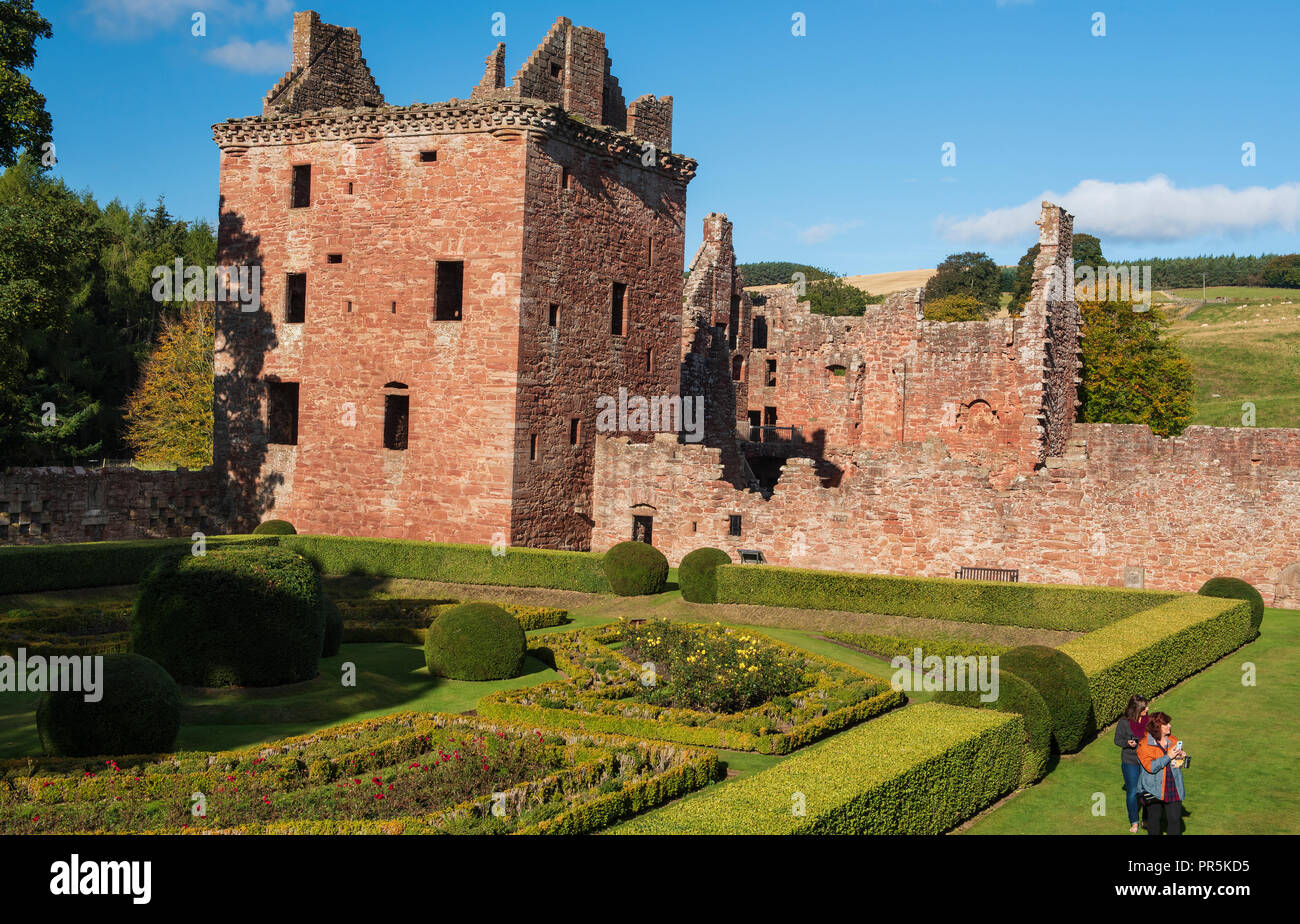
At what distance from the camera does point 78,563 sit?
82.7 ft

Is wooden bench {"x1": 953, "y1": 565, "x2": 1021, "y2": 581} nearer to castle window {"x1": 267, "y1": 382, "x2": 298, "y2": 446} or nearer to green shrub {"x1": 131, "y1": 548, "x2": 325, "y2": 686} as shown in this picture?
green shrub {"x1": 131, "y1": 548, "x2": 325, "y2": 686}

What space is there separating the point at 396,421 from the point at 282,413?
3660 millimetres

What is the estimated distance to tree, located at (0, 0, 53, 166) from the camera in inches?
961

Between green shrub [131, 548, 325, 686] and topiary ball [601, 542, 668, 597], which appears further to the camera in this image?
topiary ball [601, 542, 668, 597]

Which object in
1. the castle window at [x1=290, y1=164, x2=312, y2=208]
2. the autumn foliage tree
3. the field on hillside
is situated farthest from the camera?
the field on hillside

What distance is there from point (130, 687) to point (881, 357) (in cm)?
3053

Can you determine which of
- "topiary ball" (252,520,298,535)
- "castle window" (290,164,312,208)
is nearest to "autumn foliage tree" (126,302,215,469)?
"topiary ball" (252,520,298,535)

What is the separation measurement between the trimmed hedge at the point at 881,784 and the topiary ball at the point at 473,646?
654 centimetres

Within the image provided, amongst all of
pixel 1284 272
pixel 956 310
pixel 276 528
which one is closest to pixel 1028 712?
pixel 276 528

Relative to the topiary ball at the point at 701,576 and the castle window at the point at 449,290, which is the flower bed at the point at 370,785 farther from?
the castle window at the point at 449,290

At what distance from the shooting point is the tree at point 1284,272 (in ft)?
319

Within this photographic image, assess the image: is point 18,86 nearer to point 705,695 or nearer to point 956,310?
point 705,695

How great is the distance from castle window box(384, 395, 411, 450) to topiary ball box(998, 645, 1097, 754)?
19474mm
